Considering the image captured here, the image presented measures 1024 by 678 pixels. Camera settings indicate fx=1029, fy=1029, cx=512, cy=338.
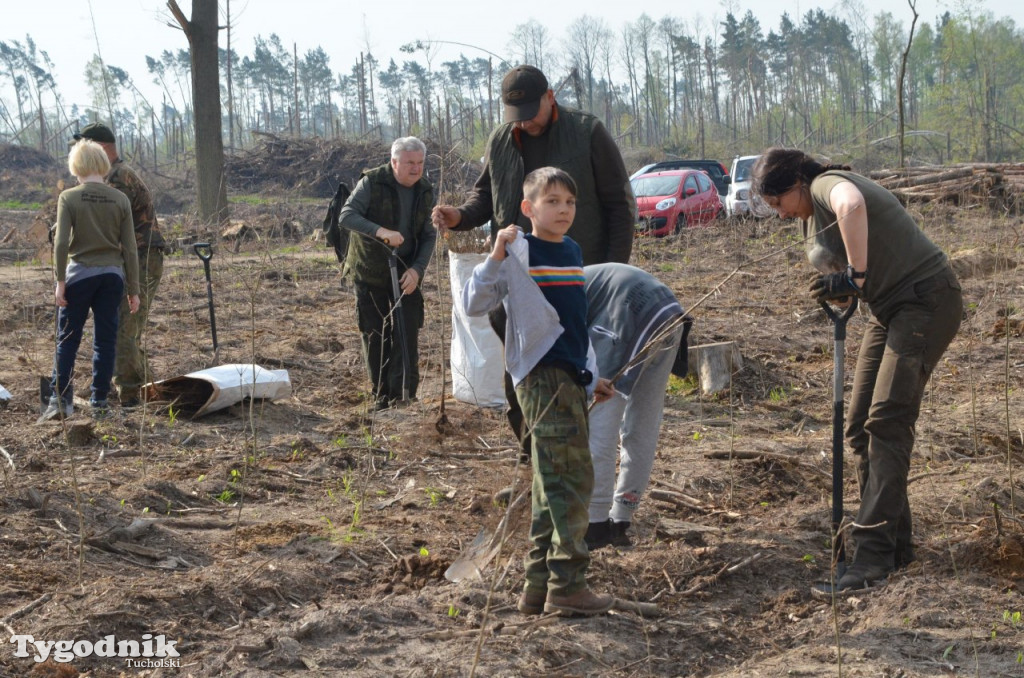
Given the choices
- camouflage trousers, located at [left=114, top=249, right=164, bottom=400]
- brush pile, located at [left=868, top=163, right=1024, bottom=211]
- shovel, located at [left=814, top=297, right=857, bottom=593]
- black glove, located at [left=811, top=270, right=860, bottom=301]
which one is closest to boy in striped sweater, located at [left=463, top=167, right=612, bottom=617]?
black glove, located at [left=811, top=270, right=860, bottom=301]

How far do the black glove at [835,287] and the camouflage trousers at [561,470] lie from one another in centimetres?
98

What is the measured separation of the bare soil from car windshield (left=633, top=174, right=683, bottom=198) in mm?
11558

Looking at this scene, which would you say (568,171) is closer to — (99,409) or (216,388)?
(216,388)

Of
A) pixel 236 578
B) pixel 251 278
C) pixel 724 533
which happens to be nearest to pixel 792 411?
pixel 724 533

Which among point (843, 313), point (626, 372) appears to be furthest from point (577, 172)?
point (843, 313)

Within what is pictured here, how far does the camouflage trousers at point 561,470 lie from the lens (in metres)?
3.22

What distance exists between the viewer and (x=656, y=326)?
12.4 feet

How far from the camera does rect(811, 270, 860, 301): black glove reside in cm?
355

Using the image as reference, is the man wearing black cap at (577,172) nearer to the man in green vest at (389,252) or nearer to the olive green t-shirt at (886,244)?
the olive green t-shirt at (886,244)

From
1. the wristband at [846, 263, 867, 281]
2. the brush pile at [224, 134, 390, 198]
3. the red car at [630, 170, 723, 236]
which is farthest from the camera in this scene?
the brush pile at [224, 134, 390, 198]

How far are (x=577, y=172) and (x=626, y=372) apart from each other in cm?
103

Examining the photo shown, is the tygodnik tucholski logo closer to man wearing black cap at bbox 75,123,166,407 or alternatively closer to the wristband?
the wristband

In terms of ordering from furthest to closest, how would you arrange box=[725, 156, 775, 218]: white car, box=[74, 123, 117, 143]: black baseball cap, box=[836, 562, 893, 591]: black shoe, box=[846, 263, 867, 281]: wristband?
box=[725, 156, 775, 218]: white car, box=[74, 123, 117, 143]: black baseball cap, box=[836, 562, 893, 591]: black shoe, box=[846, 263, 867, 281]: wristband

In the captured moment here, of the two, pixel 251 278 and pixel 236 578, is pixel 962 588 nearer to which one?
pixel 236 578
